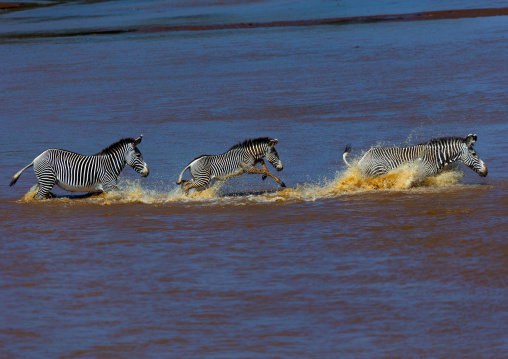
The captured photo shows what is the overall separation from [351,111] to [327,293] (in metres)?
11.5

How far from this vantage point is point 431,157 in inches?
491

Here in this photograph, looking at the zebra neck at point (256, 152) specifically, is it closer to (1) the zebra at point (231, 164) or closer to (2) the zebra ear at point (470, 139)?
(1) the zebra at point (231, 164)

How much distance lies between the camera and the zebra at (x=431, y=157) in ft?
40.9

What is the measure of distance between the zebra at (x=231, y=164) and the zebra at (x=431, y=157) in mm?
1145

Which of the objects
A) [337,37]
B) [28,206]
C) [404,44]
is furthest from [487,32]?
[28,206]

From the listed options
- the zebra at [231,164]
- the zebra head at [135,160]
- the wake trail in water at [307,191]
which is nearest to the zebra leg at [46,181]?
the wake trail in water at [307,191]

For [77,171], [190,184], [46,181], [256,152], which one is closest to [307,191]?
[256,152]

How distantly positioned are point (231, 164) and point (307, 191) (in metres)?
1.17

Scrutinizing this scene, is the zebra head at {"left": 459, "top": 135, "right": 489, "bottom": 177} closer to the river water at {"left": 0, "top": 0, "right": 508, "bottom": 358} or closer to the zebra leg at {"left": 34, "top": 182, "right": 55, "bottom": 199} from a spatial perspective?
the river water at {"left": 0, "top": 0, "right": 508, "bottom": 358}

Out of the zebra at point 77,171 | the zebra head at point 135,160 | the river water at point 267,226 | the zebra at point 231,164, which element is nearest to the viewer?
the river water at point 267,226

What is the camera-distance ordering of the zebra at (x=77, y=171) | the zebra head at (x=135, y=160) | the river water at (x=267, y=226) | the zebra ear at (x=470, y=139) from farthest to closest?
the zebra head at (x=135, y=160) → the zebra at (x=77, y=171) → the zebra ear at (x=470, y=139) → the river water at (x=267, y=226)

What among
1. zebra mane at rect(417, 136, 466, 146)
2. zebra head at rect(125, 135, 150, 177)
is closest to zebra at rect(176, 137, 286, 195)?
zebra head at rect(125, 135, 150, 177)

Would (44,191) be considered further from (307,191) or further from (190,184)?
(307,191)

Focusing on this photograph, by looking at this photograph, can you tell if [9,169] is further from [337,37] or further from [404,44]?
[337,37]
